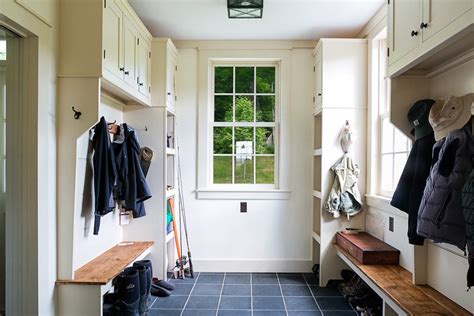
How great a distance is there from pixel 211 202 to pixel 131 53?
1.75m

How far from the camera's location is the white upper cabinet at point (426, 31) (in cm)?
134

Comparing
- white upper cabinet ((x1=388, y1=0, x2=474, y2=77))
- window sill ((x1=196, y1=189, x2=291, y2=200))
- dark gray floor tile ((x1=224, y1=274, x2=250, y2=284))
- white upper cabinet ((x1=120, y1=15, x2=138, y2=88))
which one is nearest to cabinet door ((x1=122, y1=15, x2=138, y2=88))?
white upper cabinet ((x1=120, y1=15, x2=138, y2=88))

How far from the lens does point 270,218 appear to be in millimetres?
3564

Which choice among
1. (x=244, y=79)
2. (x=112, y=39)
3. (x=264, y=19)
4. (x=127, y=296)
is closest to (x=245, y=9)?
(x=264, y=19)

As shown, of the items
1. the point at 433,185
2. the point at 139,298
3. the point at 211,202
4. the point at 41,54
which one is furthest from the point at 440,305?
the point at 41,54

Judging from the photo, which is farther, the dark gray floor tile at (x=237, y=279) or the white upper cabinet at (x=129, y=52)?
the dark gray floor tile at (x=237, y=279)

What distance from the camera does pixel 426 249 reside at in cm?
205

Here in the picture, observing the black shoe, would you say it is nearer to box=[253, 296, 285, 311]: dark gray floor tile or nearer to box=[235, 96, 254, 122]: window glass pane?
box=[253, 296, 285, 311]: dark gray floor tile

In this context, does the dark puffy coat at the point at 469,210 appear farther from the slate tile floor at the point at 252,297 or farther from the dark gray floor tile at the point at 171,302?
the dark gray floor tile at the point at 171,302

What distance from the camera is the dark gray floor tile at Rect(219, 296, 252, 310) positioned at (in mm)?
2691

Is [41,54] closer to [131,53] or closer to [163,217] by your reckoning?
[131,53]

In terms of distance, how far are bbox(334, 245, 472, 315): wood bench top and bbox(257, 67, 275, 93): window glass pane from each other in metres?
2.12


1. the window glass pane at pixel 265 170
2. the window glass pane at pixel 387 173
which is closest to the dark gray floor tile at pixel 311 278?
the window glass pane at pixel 265 170

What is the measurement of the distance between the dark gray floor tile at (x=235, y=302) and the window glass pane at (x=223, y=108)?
189 centimetres
